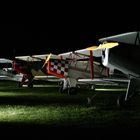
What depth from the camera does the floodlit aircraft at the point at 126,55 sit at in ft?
33.9

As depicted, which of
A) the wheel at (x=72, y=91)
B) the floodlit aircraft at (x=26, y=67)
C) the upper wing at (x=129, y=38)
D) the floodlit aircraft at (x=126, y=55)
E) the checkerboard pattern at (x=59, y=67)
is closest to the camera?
the floodlit aircraft at (x=126, y=55)

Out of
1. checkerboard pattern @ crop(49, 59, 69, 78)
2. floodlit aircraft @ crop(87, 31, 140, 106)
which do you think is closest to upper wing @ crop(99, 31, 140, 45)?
floodlit aircraft @ crop(87, 31, 140, 106)

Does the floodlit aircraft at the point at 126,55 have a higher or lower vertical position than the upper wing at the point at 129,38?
lower

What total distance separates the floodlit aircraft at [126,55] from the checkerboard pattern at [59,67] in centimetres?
947

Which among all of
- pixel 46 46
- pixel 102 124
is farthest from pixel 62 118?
pixel 46 46

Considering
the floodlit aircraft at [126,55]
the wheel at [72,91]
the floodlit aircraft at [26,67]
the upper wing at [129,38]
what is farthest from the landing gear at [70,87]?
the floodlit aircraft at [26,67]

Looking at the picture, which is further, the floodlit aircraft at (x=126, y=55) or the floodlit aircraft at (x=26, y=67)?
the floodlit aircraft at (x=26, y=67)

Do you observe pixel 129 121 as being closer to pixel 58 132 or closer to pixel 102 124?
pixel 102 124

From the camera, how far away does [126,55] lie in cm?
1046

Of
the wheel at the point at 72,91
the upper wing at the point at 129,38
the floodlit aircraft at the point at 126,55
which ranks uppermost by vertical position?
the upper wing at the point at 129,38

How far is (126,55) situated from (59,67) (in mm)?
10360

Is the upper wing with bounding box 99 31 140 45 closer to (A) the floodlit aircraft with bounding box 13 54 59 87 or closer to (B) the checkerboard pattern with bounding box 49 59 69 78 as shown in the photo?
(B) the checkerboard pattern with bounding box 49 59 69 78

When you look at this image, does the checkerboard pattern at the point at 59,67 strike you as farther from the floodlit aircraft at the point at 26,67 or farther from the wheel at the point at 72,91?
the floodlit aircraft at the point at 26,67

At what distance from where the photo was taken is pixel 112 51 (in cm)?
1027
